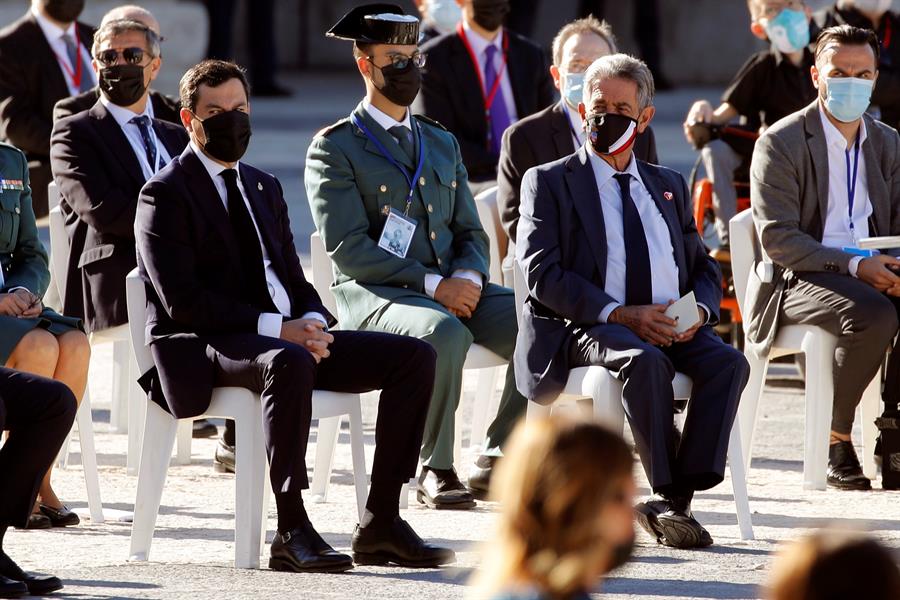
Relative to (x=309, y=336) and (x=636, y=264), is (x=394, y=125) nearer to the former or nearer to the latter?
(x=636, y=264)

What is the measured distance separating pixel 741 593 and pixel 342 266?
2071mm

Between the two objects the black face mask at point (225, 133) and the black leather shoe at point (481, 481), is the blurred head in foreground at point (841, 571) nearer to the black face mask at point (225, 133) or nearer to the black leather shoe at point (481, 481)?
the black face mask at point (225, 133)

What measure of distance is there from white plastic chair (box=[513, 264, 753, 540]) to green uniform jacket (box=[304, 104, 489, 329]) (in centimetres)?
78

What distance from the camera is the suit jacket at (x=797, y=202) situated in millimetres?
6570

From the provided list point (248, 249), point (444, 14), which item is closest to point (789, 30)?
point (444, 14)

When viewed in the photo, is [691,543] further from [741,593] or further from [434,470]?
[434,470]

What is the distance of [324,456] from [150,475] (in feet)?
3.06

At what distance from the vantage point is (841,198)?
6.68 m

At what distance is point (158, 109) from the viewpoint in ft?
23.9

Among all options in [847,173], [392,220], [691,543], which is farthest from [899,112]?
[691,543]

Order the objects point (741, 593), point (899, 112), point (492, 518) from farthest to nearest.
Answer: point (899, 112)
point (492, 518)
point (741, 593)

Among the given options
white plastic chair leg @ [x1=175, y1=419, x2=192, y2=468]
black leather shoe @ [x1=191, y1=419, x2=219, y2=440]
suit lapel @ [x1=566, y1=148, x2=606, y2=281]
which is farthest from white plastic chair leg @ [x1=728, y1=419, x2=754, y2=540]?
black leather shoe @ [x1=191, y1=419, x2=219, y2=440]

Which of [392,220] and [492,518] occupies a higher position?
[392,220]

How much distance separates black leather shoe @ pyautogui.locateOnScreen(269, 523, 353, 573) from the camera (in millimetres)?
5055
